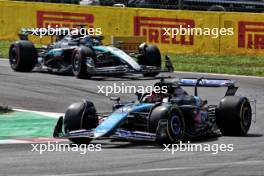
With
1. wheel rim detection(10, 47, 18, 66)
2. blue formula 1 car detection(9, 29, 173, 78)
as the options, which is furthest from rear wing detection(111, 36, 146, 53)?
wheel rim detection(10, 47, 18, 66)

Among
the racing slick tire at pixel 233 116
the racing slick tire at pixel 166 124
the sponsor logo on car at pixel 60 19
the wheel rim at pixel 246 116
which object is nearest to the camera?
the racing slick tire at pixel 166 124

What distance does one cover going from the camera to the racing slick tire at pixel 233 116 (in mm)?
12445

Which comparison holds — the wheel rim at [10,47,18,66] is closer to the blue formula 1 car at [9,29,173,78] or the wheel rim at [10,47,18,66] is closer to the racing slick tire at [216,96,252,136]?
the blue formula 1 car at [9,29,173,78]

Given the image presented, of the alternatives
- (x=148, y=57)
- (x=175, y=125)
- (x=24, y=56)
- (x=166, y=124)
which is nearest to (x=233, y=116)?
(x=175, y=125)

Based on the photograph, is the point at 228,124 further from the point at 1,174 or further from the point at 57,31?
the point at 57,31

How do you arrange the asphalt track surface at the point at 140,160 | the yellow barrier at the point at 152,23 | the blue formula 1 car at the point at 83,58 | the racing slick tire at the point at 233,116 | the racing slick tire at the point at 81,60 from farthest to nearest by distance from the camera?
the yellow barrier at the point at 152,23, the blue formula 1 car at the point at 83,58, the racing slick tire at the point at 81,60, the racing slick tire at the point at 233,116, the asphalt track surface at the point at 140,160

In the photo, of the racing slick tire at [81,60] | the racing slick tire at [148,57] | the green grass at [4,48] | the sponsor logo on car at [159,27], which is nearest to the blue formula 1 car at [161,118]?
the racing slick tire at [81,60]

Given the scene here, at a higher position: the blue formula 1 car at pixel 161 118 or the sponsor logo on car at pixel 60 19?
the sponsor logo on car at pixel 60 19

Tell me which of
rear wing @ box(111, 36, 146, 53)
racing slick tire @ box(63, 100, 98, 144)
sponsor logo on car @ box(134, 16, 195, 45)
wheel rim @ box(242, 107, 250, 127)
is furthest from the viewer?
sponsor logo on car @ box(134, 16, 195, 45)

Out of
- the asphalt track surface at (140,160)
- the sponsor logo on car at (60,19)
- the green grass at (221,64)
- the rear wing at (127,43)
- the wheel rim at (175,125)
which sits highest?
the sponsor logo on car at (60,19)

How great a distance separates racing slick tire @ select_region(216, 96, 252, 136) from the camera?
12.4 metres

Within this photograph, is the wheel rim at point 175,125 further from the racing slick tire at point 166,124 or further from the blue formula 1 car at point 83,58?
the blue formula 1 car at point 83,58

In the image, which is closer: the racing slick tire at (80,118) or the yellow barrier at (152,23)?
the racing slick tire at (80,118)

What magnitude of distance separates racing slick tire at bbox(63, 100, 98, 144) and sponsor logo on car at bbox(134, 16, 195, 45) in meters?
14.7
